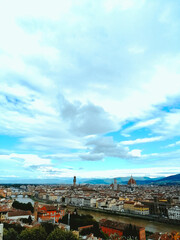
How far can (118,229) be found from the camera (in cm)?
1880

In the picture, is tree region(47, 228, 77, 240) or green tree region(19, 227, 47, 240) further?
green tree region(19, 227, 47, 240)

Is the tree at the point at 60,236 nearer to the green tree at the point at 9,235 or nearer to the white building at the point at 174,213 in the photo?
the green tree at the point at 9,235

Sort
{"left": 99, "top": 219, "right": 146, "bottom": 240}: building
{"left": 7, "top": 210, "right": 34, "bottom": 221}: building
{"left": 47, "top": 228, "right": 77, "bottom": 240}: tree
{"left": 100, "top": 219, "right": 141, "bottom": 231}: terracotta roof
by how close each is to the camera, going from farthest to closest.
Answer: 1. {"left": 7, "top": 210, "right": 34, "bottom": 221}: building
2. {"left": 100, "top": 219, "right": 141, "bottom": 231}: terracotta roof
3. {"left": 99, "top": 219, "right": 146, "bottom": 240}: building
4. {"left": 47, "top": 228, "right": 77, "bottom": 240}: tree

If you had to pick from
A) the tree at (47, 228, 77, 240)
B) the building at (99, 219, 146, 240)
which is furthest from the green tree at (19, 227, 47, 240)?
the building at (99, 219, 146, 240)

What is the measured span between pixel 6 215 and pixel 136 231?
13035mm

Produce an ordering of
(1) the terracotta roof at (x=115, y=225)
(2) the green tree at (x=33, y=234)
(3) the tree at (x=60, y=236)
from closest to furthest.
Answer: (3) the tree at (x=60, y=236) < (2) the green tree at (x=33, y=234) < (1) the terracotta roof at (x=115, y=225)

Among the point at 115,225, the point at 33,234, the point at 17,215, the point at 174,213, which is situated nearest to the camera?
the point at 33,234

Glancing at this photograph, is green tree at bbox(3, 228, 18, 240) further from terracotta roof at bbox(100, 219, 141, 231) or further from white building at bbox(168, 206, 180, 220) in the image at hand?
white building at bbox(168, 206, 180, 220)

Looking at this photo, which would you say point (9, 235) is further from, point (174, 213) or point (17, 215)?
point (174, 213)

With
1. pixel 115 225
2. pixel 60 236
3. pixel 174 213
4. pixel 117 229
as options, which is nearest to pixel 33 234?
pixel 60 236

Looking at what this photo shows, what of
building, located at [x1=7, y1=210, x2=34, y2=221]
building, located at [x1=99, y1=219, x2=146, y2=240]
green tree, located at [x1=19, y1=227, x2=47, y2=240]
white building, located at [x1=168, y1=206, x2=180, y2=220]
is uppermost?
green tree, located at [x1=19, y1=227, x2=47, y2=240]

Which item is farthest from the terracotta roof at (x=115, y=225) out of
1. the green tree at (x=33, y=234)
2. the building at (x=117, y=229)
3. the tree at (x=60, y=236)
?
the green tree at (x=33, y=234)

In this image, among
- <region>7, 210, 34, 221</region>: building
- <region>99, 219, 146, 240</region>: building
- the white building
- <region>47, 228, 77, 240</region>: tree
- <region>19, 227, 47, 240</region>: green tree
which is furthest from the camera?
the white building

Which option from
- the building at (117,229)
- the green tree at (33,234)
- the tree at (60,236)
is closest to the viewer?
the tree at (60,236)
